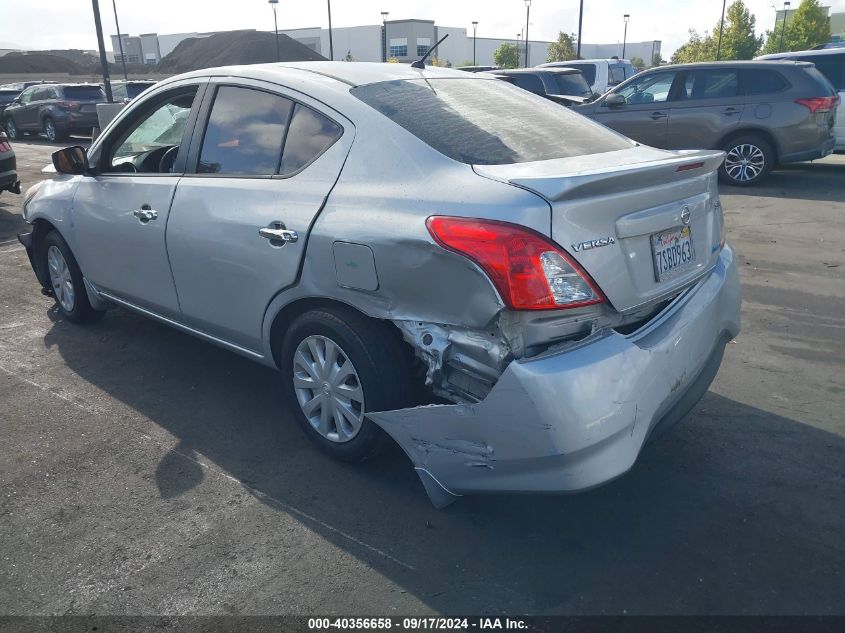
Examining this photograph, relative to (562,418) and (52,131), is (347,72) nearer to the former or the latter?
(562,418)

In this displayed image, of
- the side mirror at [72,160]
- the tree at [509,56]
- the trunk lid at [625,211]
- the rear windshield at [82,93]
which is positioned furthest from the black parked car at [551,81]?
the tree at [509,56]

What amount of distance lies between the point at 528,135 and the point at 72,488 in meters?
2.60

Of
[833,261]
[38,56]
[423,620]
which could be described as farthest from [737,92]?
[38,56]

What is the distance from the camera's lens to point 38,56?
214 ft

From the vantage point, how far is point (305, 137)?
137 inches

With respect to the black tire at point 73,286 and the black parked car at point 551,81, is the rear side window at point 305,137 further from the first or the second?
the black parked car at point 551,81

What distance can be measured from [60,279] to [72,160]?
1.17 m

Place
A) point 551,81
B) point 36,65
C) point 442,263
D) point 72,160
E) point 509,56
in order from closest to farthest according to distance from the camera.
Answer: point 442,263 → point 72,160 → point 551,81 → point 509,56 → point 36,65

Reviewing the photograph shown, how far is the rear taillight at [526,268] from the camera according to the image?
259cm

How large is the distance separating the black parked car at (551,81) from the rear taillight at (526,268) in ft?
41.7

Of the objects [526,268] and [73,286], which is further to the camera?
[73,286]

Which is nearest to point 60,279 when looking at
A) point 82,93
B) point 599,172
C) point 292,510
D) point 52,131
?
point 292,510

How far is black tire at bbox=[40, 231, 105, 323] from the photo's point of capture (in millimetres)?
5109

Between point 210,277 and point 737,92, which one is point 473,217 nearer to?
point 210,277
